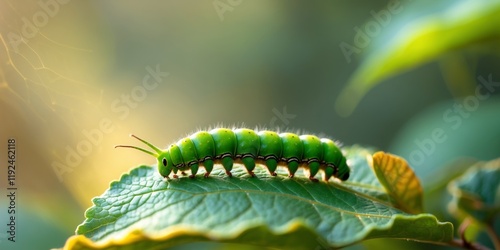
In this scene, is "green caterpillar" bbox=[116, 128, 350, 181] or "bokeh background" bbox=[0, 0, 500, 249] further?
"bokeh background" bbox=[0, 0, 500, 249]

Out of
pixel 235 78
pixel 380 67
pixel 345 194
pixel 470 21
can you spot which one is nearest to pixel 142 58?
pixel 235 78

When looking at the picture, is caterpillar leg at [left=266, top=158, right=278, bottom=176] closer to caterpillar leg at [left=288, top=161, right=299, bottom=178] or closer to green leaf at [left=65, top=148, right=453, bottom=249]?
caterpillar leg at [left=288, top=161, right=299, bottom=178]

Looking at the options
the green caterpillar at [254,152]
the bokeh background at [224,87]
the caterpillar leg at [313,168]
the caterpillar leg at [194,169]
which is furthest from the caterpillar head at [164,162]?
the bokeh background at [224,87]

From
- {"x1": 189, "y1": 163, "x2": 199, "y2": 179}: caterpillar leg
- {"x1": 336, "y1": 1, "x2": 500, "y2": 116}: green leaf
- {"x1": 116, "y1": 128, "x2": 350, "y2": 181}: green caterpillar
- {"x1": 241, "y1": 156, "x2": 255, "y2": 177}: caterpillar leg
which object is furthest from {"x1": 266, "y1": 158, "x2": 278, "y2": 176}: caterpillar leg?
{"x1": 336, "y1": 1, "x2": 500, "y2": 116}: green leaf

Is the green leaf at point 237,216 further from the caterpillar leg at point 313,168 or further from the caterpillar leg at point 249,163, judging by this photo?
the caterpillar leg at point 313,168

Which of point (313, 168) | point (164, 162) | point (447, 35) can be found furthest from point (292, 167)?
point (447, 35)

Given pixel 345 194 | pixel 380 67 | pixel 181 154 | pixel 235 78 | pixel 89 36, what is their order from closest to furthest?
pixel 345 194, pixel 181 154, pixel 380 67, pixel 89 36, pixel 235 78

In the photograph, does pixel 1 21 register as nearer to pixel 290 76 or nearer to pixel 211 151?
pixel 211 151
